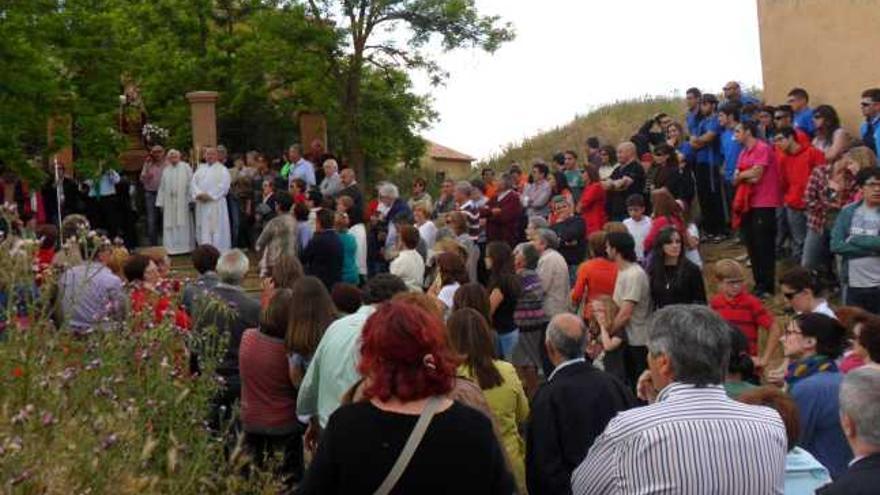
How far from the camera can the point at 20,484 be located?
3.97 m

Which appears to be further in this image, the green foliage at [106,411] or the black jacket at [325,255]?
the black jacket at [325,255]

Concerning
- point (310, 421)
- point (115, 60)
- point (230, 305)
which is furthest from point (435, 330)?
point (115, 60)

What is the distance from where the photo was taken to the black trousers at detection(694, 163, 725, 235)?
18062 mm

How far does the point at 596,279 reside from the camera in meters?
11.6

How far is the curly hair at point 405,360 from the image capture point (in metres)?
4.47

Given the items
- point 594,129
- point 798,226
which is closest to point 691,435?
point 798,226

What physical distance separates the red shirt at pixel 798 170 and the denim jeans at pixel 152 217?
10933 millimetres

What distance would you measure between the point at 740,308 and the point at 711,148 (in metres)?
8.45

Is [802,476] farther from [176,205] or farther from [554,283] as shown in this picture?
[176,205]

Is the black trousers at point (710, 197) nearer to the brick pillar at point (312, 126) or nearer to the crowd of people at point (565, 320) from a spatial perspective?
the crowd of people at point (565, 320)

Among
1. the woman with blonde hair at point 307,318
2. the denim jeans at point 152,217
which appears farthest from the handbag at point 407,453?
the denim jeans at point 152,217

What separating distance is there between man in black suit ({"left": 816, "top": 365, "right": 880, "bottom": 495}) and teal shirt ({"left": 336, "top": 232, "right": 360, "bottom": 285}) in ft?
33.8

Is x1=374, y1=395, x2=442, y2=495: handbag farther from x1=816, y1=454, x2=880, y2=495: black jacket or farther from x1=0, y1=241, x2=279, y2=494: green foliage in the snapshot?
x1=816, y1=454, x2=880, y2=495: black jacket

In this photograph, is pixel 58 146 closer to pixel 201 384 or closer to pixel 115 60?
pixel 115 60
